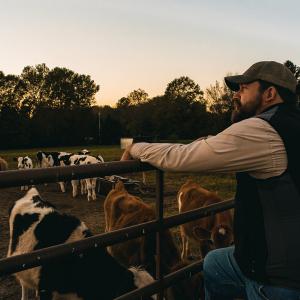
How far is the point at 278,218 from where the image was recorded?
2.09 metres

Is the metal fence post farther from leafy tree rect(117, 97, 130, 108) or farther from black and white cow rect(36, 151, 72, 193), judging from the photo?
leafy tree rect(117, 97, 130, 108)

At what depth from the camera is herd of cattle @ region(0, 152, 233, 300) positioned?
3391 millimetres

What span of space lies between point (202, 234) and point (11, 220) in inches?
97.0

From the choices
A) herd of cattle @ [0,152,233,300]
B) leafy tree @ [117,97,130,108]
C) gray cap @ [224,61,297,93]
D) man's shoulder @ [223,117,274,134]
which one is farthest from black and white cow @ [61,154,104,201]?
leafy tree @ [117,97,130,108]

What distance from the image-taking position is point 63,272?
142 inches

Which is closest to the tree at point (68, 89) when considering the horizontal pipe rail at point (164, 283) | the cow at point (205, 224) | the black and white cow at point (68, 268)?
the cow at point (205, 224)

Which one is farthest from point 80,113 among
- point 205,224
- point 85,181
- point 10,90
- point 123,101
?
point 205,224

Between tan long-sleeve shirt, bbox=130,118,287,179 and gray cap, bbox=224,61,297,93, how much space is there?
29 centimetres

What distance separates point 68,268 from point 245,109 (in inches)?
82.0

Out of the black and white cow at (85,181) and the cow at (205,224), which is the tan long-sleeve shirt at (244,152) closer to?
the cow at (205,224)

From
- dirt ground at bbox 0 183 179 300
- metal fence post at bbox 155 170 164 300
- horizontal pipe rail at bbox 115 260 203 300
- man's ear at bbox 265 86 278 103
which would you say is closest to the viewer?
man's ear at bbox 265 86 278 103

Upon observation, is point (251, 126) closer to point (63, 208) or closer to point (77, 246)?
point (77, 246)

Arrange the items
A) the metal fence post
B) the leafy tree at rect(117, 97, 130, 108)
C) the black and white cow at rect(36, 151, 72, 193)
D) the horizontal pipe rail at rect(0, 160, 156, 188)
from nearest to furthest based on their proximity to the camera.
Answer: the horizontal pipe rail at rect(0, 160, 156, 188), the metal fence post, the black and white cow at rect(36, 151, 72, 193), the leafy tree at rect(117, 97, 130, 108)

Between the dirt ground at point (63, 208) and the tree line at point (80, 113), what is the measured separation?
4305cm
